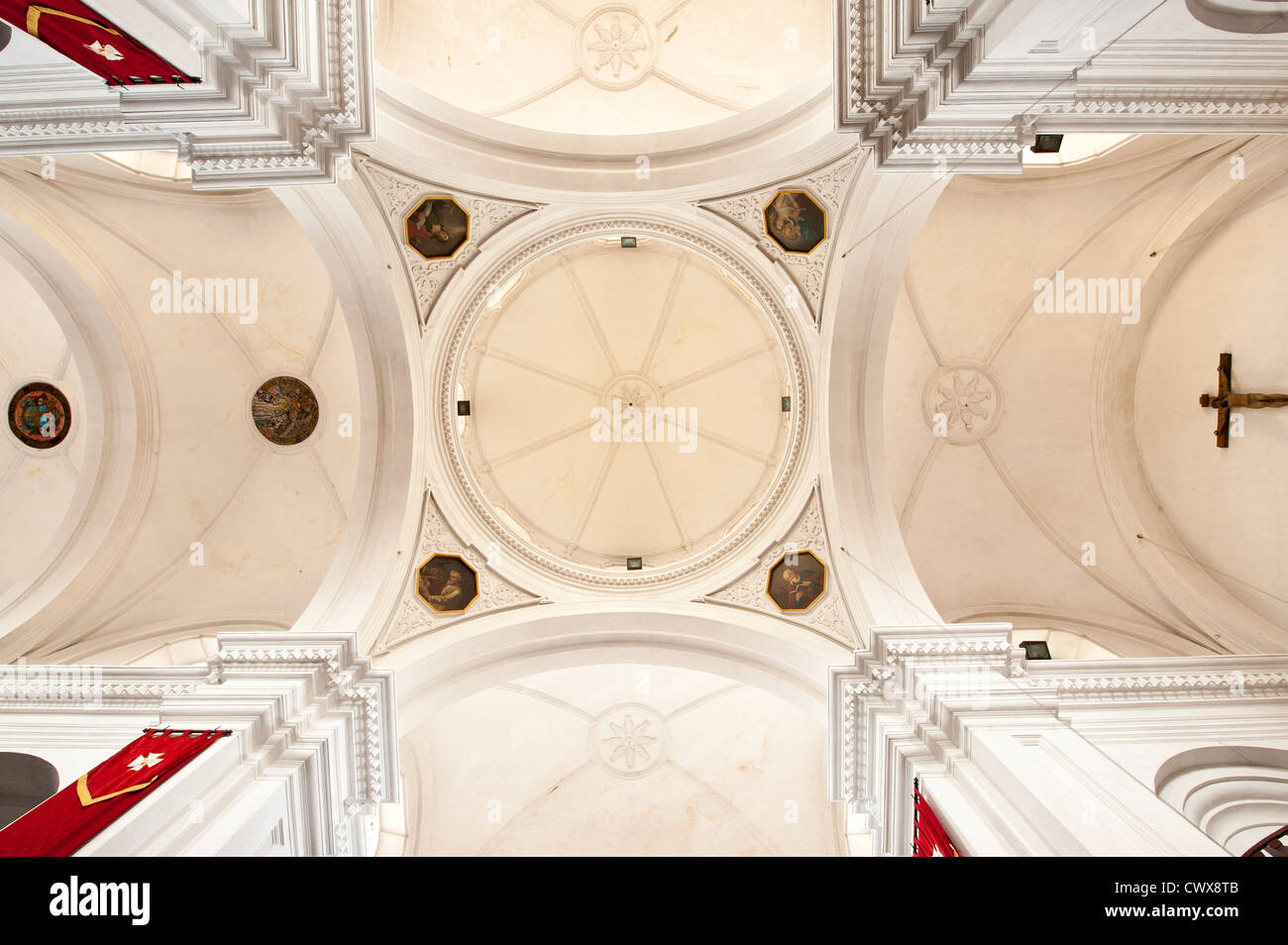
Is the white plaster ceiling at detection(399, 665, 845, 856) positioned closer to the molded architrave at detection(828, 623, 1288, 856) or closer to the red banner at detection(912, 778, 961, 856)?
the molded architrave at detection(828, 623, 1288, 856)

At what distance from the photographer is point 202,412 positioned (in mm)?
13000

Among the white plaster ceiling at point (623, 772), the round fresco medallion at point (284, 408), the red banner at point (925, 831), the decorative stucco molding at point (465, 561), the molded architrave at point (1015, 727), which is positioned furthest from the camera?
the white plaster ceiling at point (623, 772)

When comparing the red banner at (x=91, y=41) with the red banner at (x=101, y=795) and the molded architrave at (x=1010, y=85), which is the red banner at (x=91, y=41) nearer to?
the red banner at (x=101, y=795)

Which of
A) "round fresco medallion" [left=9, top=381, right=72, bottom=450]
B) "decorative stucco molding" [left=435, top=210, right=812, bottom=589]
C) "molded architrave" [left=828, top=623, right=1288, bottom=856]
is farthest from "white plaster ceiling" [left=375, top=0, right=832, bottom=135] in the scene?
"molded architrave" [left=828, top=623, right=1288, bottom=856]

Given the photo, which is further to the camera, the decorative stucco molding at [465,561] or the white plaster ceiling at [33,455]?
the white plaster ceiling at [33,455]

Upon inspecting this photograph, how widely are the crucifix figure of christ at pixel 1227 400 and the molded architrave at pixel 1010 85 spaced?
4348 millimetres

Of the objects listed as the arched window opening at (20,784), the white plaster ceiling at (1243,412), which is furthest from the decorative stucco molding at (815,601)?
the arched window opening at (20,784)

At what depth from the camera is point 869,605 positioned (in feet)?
31.4

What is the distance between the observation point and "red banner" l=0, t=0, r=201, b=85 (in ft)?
16.0

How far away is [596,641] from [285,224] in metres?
8.91

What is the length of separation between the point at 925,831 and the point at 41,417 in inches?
592

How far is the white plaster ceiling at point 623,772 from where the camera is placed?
13891mm
